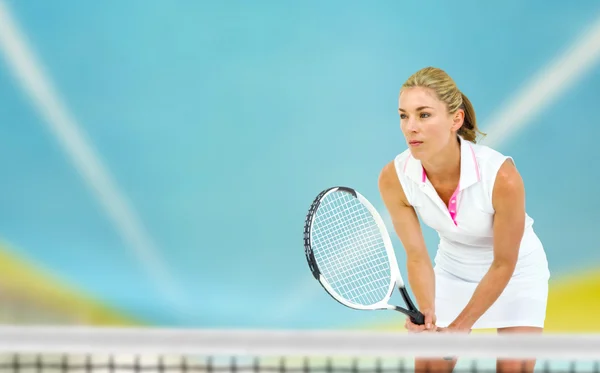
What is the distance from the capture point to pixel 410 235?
9.66 feet

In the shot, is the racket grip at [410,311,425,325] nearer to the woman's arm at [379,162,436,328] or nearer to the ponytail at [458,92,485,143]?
the woman's arm at [379,162,436,328]

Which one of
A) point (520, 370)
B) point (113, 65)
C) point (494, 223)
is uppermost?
point (113, 65)

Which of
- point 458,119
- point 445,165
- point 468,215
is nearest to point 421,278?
point 468,215

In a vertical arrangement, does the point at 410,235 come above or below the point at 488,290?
above

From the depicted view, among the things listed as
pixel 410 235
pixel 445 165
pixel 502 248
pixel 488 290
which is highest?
pixel 445 165

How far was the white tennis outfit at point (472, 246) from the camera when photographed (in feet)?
9.19

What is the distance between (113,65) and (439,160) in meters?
3.21

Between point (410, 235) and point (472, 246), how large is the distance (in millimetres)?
218

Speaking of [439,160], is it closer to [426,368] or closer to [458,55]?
[426,368]

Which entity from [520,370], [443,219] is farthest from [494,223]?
[520,370]

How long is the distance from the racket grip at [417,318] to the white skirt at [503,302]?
0.86 feet

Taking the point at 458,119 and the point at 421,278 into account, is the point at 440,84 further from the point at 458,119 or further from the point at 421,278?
the point at 421,278

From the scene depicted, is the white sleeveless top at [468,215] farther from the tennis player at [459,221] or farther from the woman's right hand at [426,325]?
the woman's right hand at [426,325]

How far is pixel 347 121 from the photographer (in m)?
5.39
